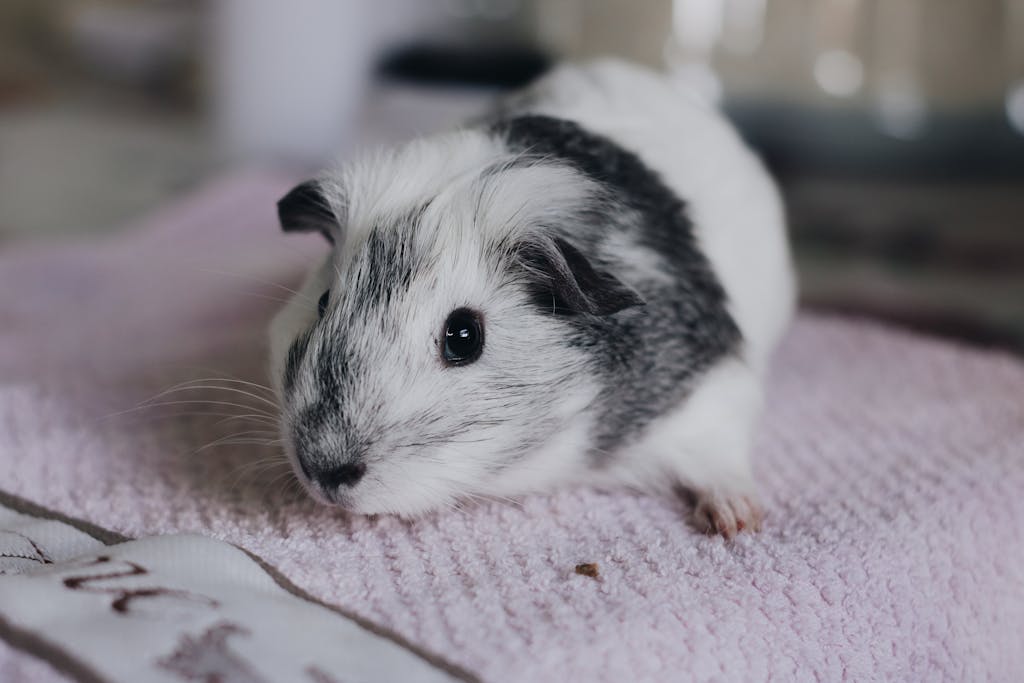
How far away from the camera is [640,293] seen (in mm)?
1261

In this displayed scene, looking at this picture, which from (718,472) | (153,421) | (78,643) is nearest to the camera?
(78,643)

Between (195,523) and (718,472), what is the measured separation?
0.69 m

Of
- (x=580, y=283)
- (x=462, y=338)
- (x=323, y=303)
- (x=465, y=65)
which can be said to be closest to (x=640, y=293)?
(x=580, y=283)

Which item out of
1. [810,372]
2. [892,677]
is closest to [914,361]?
[810,372]

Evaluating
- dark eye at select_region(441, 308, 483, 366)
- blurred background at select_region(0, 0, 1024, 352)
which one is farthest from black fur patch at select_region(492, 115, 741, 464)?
blurred background at select_region(0, 0, 1024, 352)

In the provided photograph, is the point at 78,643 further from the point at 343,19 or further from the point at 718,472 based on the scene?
the point at 343,19

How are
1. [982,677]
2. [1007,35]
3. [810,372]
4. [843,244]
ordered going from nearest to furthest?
[982,677] → [810,372] → [1007,35] → [843,244]

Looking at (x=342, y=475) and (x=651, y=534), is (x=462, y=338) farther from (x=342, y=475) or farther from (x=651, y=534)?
(x=651, y=534)

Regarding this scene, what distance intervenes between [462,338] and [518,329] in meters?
0.08

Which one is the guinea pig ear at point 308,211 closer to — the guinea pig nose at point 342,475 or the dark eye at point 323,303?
the dark eye at point 323,303

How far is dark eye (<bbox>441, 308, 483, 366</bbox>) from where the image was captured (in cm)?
113

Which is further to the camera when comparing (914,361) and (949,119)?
(949,119)

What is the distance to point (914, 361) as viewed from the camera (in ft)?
6.51

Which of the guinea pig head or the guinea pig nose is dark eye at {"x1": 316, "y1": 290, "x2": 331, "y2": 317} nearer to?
the guinea pig head
